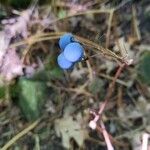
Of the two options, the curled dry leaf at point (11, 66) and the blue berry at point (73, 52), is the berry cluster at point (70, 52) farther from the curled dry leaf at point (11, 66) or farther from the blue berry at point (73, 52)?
the curled dry leaf at point (11, 66)

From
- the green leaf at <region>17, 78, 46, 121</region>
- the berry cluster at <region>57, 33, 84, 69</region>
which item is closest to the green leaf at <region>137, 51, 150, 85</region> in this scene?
the green leaf at <region>17, 78, 46, 121</region>

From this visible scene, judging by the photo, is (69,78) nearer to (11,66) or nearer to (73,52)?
(11,66)

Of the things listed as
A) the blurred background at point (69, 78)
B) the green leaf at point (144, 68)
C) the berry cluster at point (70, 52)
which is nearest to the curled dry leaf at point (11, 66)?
the blurred background at point (69, 78)

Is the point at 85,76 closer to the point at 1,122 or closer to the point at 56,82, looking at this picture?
the point at 56,82

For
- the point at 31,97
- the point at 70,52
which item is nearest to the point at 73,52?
the point at 70,52

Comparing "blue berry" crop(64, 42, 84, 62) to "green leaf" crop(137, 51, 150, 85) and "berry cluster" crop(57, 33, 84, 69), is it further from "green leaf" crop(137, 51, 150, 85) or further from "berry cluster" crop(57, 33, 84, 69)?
"green leaf" crop(137, 51, 150, 85)

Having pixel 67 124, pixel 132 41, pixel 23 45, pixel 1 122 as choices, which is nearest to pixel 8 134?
pixel 1 122
